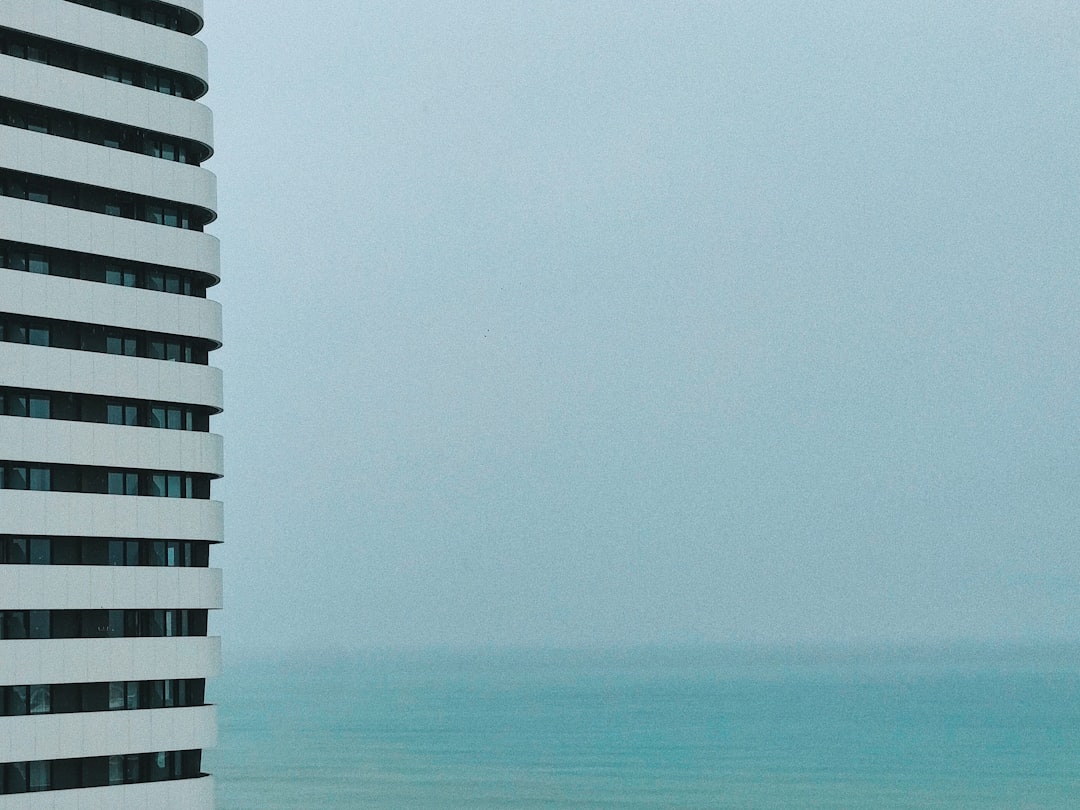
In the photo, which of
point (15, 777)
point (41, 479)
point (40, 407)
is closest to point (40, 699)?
point (15, 777)

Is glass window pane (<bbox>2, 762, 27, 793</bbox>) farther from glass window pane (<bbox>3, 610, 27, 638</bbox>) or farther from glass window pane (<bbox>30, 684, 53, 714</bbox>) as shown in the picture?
glass window pane (<bbox>3, 610, 27, 638</bbox>)

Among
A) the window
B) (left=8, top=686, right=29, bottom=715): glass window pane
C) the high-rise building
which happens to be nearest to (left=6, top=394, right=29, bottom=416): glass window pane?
the high-rise building

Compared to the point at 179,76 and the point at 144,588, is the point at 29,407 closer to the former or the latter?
the point at 144,588

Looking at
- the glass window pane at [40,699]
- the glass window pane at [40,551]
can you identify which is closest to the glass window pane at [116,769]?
the glass window pane at [40,699]

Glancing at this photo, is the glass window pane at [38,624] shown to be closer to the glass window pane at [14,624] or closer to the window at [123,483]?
the glass window pane at [14,624]

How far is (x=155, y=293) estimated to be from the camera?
64750 millimetres

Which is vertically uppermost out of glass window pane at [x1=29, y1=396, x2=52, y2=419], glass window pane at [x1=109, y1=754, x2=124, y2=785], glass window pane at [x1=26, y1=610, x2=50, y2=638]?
glass window pane at [x1=29, y1=396, x2=52, y2=419]

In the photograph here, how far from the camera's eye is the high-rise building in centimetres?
5991

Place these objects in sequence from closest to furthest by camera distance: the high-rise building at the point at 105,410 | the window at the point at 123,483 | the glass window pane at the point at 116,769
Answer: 1. the high-rise building at the point at 105,410
2. the glass window pane at the point at 116,769
3. the window at the point at 123,483

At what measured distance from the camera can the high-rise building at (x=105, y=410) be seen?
197ft

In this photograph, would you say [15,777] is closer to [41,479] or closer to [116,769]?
[116,769]

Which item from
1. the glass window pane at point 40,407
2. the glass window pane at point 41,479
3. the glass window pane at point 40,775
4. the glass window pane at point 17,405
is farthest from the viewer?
the glass window pane at point 40,407

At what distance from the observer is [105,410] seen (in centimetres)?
6300

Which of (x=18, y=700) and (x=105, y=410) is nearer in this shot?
(x=18, y=700)
